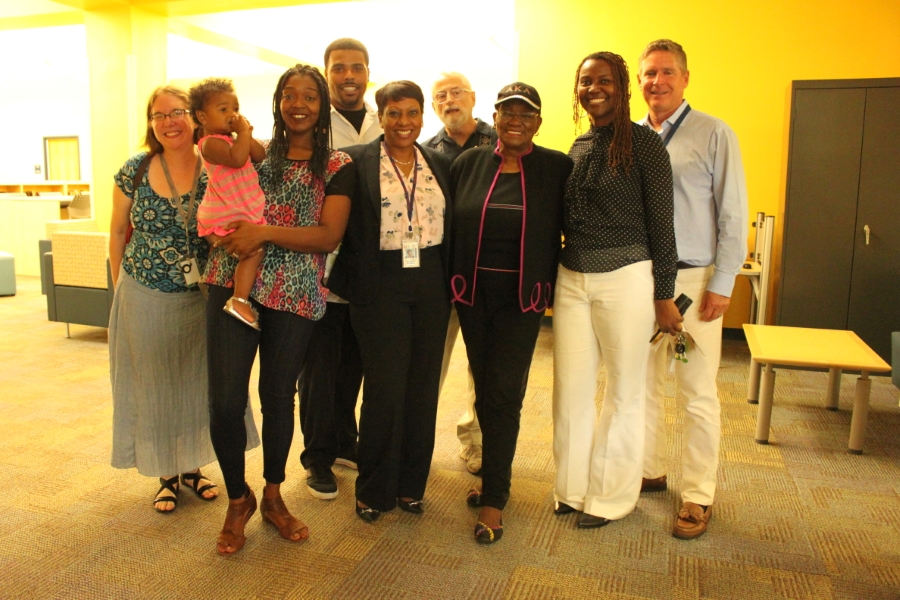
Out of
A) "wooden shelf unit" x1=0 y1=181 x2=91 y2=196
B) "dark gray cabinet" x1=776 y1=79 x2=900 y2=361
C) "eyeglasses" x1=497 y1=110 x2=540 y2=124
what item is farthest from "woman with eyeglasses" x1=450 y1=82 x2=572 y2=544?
"wooden shelf unit" x1=0 y1=181 x2=91 y2=196

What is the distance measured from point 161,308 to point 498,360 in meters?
1.25

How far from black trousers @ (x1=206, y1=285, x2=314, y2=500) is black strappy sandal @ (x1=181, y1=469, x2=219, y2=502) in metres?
0.48

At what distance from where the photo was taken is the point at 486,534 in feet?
8.04

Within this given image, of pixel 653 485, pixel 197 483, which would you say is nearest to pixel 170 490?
pixel 197 483

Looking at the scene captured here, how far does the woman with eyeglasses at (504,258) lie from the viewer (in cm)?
235

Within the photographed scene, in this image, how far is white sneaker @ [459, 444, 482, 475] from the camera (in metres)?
3.07

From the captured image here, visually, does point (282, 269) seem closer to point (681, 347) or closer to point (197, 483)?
point (197, 483)

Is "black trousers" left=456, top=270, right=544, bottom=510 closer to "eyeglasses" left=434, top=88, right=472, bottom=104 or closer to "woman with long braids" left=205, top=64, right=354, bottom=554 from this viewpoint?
"woman with long braids" left=205, top=64, right=354, bottom=554

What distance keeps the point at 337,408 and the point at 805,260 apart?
388cm

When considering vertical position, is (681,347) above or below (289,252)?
below

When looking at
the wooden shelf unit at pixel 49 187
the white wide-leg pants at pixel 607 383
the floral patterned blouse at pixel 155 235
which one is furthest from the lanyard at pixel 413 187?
the wooden shelf unit at pixel 49 187

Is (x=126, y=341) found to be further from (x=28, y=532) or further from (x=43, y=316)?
(x=43, y=316)

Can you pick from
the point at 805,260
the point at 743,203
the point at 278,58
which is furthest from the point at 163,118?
the point at 278,58

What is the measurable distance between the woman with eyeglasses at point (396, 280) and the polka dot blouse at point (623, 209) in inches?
18.5
